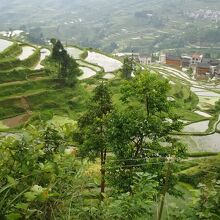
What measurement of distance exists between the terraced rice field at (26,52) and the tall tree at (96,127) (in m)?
21.4

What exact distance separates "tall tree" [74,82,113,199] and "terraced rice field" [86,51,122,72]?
2660cm

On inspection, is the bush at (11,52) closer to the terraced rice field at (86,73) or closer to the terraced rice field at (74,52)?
the terraced rice field at (86,73)

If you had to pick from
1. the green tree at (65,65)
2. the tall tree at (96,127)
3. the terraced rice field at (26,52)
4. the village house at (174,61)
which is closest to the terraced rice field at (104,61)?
the terraced rice field at (26,52)

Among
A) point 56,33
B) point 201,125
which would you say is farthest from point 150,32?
point 201,125

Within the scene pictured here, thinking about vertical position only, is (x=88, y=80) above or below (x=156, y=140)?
below

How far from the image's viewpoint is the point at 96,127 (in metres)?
13.8

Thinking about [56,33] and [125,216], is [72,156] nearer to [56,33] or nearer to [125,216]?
[125,216]

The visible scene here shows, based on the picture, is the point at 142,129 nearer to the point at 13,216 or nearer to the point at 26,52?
the point at 13,216

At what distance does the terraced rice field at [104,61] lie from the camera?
4290cm

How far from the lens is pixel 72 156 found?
4008 millimetres

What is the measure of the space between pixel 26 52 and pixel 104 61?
1087 centimetres

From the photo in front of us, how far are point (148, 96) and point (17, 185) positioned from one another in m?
8.34

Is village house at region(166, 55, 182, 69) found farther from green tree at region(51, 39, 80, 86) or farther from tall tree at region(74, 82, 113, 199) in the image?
tall tree at region(74, 82, 113, 199)

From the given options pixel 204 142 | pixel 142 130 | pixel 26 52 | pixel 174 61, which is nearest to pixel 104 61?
pixel 26 52
